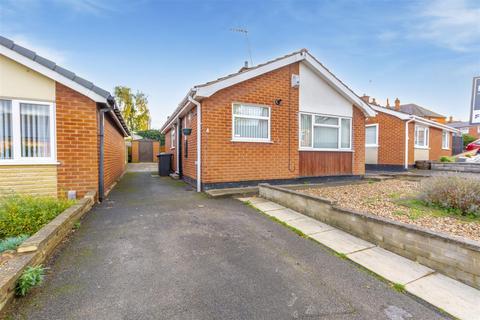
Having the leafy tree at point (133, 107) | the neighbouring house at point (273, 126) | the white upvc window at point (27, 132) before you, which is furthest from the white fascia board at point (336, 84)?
the leafy tree at point (133, 107)

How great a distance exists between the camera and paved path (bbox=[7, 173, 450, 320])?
204 cm

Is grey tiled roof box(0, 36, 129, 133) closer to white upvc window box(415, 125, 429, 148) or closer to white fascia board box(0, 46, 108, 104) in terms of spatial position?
white fascia board box(0, 46, 108, 104)

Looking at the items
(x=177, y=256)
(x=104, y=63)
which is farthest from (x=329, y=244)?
(x=104, y=63)

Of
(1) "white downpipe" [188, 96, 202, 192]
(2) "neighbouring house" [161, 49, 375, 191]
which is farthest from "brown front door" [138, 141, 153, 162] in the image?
(1) "white downpipe" [188, 96, 202, 192]

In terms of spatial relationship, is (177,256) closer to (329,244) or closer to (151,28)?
(329,244)

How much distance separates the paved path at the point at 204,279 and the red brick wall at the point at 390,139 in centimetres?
1300

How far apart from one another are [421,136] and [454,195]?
44.5 ft

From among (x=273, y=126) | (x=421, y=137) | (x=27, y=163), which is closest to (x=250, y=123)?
(x=273, y=126)

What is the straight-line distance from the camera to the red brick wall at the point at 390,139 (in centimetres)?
1346

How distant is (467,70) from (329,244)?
1660 centimetres

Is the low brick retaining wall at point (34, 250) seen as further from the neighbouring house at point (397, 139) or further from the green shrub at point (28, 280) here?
the neighbouring house at point (397, 139)

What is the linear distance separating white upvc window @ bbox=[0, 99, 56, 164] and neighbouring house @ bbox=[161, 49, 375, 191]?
150 inches

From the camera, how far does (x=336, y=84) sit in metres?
9.21

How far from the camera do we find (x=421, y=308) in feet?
6.91
